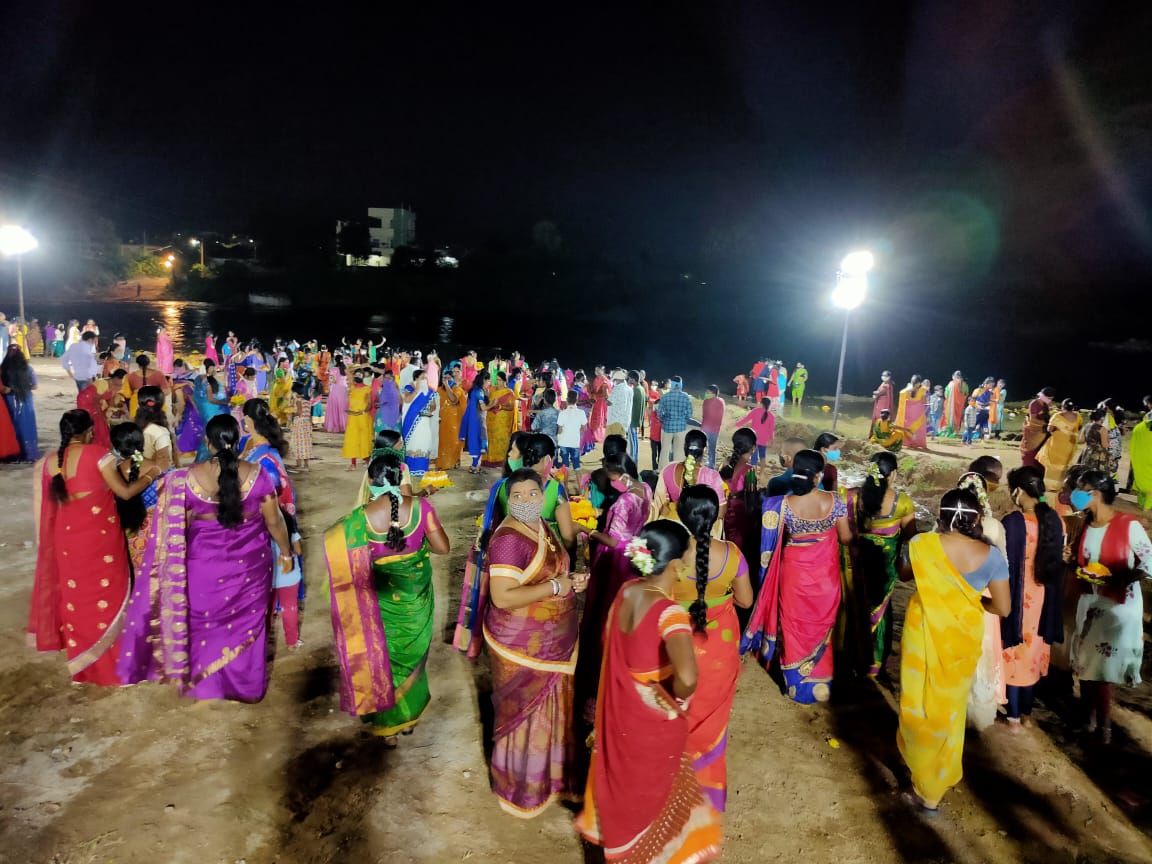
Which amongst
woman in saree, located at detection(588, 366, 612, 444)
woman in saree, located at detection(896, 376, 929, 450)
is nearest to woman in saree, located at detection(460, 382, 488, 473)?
woman in saree, located at detection(588, 366, 612, 444)

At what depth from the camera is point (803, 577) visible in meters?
4.41

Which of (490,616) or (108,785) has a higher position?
(490,616)

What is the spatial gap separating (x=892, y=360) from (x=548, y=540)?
59.2 meters

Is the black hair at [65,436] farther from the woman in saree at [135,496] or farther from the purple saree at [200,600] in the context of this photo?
the purple saree at [200,600]

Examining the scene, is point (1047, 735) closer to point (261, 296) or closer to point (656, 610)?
point (656, 610)

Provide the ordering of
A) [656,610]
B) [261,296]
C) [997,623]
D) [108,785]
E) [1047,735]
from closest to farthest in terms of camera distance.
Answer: [656,610] → [108,785] → [997,623] → [1047,735] → [261,296]

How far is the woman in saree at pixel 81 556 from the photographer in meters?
4.20

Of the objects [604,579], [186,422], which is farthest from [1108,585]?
[186,422]

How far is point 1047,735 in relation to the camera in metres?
4.25

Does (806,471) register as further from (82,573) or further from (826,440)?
(82,573)

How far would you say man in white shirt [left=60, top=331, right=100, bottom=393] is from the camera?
1236 cm

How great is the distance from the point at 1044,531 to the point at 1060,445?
6.97 meters

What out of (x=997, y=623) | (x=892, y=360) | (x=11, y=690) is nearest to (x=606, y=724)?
(x=997, y=623)

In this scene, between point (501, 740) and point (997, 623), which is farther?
point (997, 623)
